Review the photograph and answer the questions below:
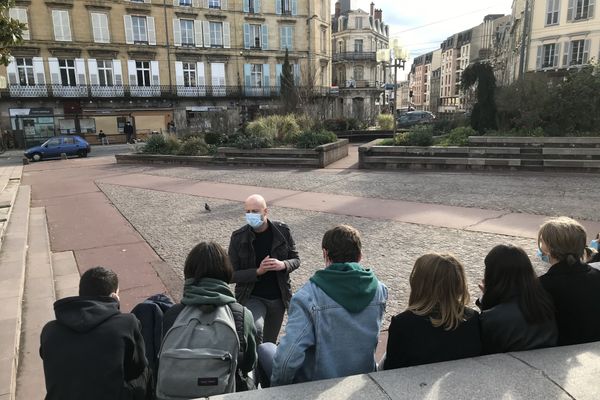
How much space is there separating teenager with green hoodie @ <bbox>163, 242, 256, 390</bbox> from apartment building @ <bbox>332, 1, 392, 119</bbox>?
62.6 metres

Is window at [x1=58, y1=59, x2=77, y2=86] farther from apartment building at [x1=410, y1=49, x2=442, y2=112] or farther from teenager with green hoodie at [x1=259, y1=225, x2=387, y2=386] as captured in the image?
apartment building at [x1=410, y1=49, x2=442, y2=112]

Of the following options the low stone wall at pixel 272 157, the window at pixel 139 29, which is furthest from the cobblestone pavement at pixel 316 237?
the window at pixel 139 29

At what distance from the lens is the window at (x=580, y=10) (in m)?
34.3

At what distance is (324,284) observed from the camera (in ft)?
8.34

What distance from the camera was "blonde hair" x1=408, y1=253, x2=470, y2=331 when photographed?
97.9 inches

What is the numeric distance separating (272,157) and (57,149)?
48.0 feet

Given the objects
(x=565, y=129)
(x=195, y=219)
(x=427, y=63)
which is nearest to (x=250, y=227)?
Result: (x=195, y=219)

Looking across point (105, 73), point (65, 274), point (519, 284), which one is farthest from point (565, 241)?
point (105, 73)

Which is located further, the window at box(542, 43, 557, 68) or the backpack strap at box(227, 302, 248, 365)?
the window at box(542, 43, 557, 68)

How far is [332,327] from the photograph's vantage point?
2.52m

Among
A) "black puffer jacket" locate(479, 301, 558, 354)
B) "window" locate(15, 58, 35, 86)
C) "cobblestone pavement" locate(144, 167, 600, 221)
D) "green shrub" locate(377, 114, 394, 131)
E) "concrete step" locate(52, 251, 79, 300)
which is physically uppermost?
"window" locate(15, 58, 35, 86)

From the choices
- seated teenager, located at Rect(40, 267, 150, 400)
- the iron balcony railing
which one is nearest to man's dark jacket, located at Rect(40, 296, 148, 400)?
seated teenager, located at Rect(40, 267, 150, 400)

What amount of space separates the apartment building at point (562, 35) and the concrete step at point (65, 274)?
124ft

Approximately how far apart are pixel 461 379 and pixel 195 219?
23.0ft
